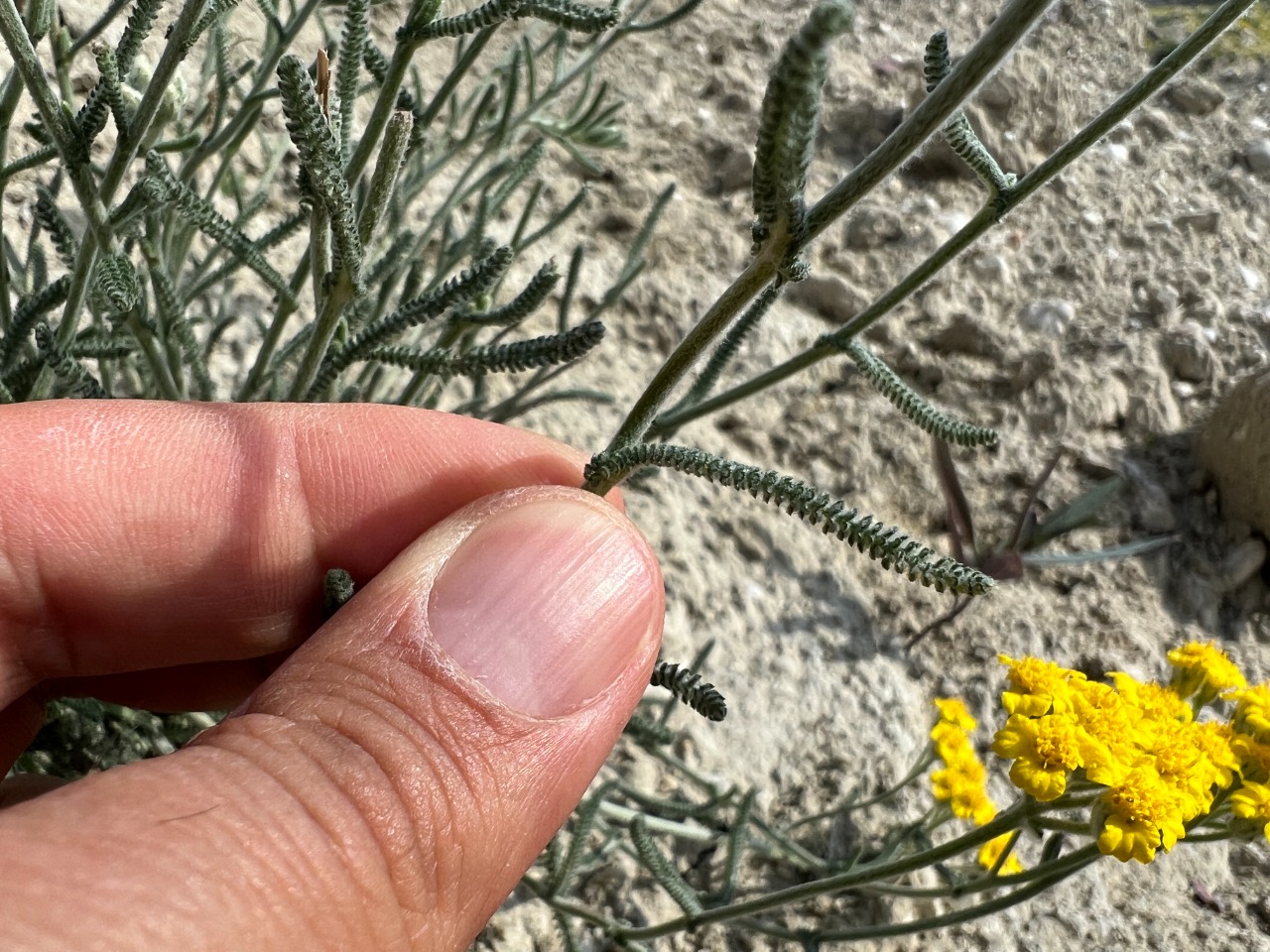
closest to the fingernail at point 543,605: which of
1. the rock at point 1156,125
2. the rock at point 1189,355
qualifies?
the rock at point 1189,355

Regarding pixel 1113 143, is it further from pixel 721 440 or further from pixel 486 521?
pixel 486 521

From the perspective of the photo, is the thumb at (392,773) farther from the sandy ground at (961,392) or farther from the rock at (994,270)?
the rock at (994,270)

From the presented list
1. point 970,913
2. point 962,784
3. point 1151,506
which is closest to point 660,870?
point 970,913

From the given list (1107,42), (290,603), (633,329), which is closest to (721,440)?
(633,329)

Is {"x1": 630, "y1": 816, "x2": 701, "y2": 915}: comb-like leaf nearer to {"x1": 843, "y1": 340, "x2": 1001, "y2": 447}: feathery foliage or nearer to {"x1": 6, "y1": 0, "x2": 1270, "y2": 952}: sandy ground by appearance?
{"x1": 6, "y1": 0, "x2": 1270, "y2": 952}: sandy ground

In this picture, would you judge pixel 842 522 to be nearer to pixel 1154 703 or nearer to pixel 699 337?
pixel 699 337

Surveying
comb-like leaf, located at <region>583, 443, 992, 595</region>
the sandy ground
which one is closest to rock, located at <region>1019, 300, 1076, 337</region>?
the sandy ground
